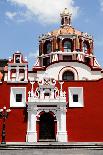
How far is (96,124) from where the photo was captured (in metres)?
33.9

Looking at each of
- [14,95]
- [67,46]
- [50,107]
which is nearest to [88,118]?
[50,107]

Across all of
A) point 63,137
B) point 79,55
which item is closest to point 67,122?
point 63,137

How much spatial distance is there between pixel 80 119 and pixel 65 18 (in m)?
24.5

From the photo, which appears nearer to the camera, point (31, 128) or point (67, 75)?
point (31, 128)

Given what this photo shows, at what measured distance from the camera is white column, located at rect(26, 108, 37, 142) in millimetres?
33062

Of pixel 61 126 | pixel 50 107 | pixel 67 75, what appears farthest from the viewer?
pixel 67 75

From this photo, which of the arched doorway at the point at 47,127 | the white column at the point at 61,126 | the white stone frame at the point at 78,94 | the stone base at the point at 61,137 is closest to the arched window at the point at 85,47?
the white stone frame at the point at 78,94

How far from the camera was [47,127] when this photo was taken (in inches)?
1348

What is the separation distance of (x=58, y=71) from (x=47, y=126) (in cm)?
922

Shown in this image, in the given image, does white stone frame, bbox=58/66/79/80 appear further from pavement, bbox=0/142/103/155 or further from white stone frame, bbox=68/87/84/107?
pavement, bbox=0/142/103/155

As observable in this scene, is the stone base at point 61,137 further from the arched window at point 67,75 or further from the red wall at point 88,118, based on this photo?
the arched window at point 67,75

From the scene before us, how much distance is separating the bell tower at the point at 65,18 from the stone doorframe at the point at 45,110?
2212 cm

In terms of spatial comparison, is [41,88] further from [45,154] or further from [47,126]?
[45,154]

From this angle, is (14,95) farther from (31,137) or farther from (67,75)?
(67,75)
